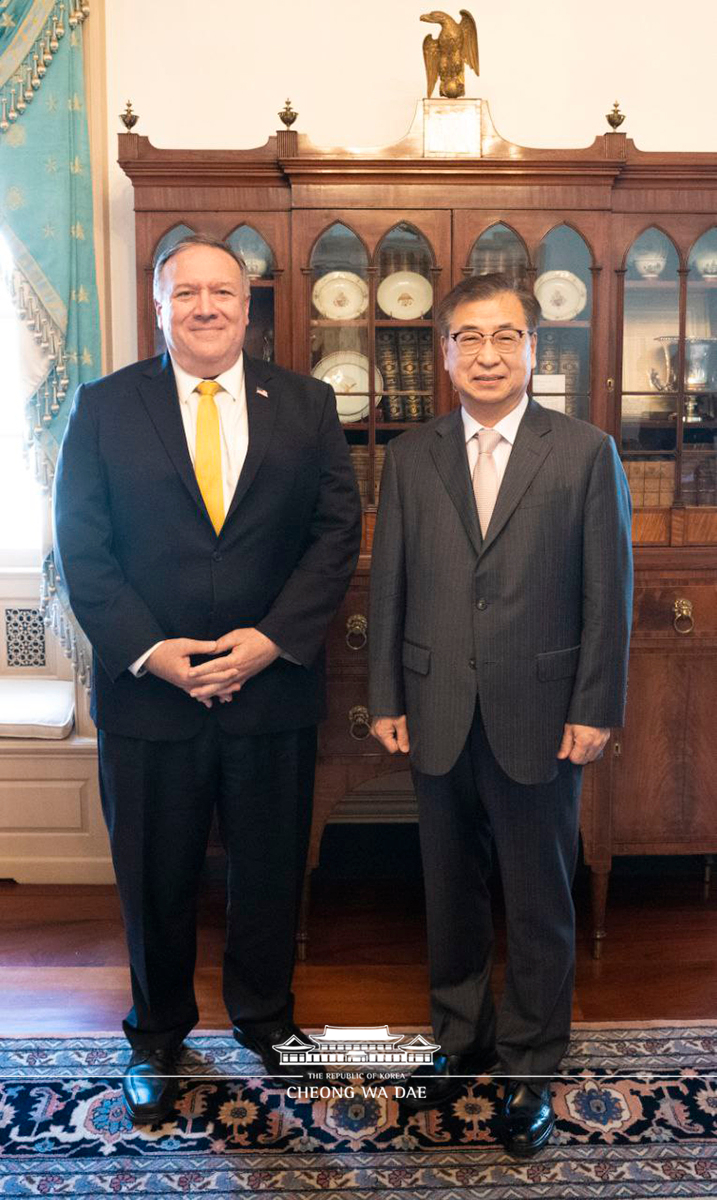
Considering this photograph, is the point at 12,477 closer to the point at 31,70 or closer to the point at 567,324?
the point at 31,70

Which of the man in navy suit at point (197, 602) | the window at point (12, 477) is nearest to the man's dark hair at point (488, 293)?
the man in navy suit at point (197, 602)

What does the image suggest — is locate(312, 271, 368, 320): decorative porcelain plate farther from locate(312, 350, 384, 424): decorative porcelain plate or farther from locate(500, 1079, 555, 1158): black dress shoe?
locate(500, 1079, 555, 1158): black dress shoe

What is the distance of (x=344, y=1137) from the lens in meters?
1.98

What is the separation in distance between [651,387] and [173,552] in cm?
148

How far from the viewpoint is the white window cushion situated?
3.04 metres

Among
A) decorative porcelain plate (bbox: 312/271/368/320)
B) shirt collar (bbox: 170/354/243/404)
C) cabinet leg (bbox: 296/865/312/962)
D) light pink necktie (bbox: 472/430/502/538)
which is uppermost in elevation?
decorative porcelain plate (bbox: 312/271/368/320)

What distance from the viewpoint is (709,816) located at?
2764 mm

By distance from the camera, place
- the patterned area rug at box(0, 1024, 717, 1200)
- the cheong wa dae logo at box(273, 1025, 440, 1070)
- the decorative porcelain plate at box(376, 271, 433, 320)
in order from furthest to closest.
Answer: the decorative porcelain plate at box(376, 271, 433, 320), the cheong wa dae logo at box(273, 1025, 440, 1070), the patterned area rug at box(0, 1024, 717, 1200)

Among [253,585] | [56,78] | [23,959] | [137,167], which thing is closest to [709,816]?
[253,585]

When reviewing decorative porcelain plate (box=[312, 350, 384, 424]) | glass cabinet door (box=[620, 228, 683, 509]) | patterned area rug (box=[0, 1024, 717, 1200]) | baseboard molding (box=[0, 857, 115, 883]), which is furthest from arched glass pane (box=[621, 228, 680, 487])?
baseboard molding (box=[0, 857, 115, 883])

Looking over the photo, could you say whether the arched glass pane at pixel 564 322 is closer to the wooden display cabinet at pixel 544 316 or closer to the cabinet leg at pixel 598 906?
the wooden display cabinet at pixel 544 316

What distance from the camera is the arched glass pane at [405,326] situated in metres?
2.66

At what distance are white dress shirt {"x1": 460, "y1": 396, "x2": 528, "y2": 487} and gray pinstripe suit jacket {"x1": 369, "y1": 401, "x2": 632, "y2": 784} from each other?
20 mm

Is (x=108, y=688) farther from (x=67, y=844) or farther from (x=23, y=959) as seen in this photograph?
(x=67, y=844)
